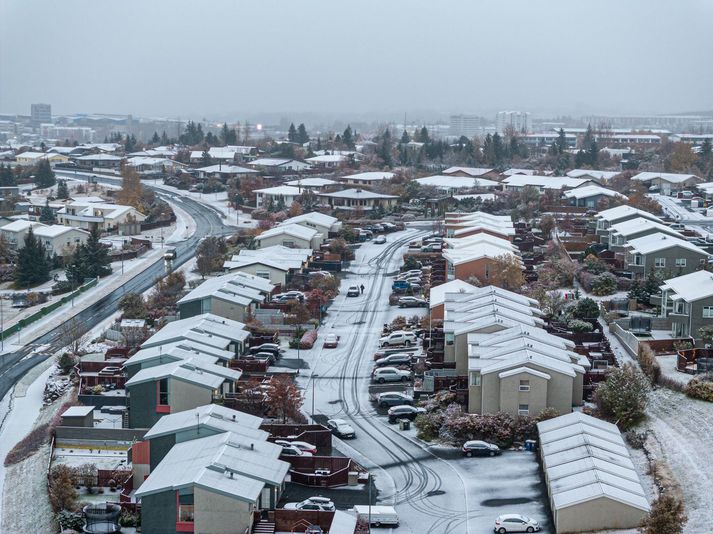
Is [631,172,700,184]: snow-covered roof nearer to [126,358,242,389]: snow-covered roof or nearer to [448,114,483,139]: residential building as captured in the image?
[126,358,242,389]: snow-covered roof

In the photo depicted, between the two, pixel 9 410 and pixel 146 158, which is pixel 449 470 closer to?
pixel 9 410

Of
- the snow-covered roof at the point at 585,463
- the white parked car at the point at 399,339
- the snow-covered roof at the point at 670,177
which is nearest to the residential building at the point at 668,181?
the snow-covered roof at the point at 670,177

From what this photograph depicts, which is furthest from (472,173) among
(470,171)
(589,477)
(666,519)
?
(666,519)

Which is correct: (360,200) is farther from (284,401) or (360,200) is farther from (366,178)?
(284,401)

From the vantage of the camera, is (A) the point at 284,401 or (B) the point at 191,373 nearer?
(A) the point at 284,401

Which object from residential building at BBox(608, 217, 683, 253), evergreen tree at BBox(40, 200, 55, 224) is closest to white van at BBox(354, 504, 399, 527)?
residential building at BBox(608, 217, 683, 253)

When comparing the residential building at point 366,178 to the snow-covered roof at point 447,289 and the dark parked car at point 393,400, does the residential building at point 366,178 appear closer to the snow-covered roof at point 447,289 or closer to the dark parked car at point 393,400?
the snow-covered roof at point 447,289

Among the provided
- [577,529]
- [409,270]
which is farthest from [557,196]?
[577,529]
